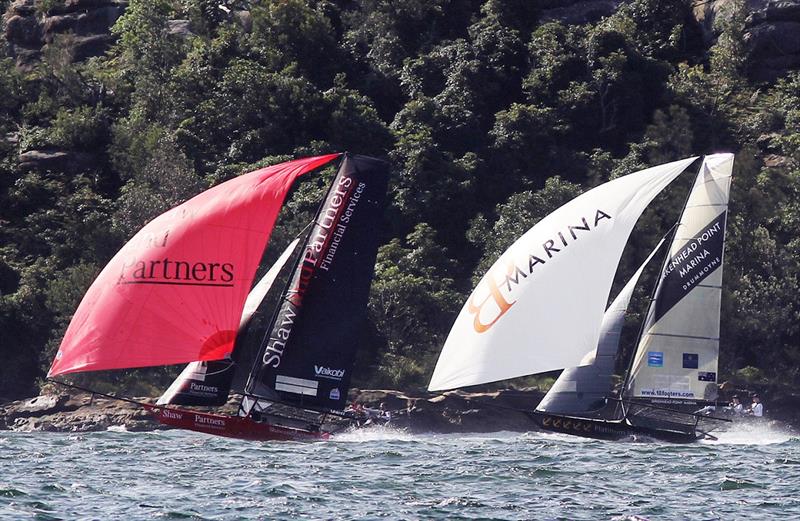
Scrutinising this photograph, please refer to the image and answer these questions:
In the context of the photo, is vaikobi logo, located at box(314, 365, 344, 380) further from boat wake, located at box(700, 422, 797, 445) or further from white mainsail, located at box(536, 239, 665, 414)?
boat wake, located at box(700, 422, 797, 445)

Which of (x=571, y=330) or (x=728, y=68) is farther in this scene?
(x=728, y=68)

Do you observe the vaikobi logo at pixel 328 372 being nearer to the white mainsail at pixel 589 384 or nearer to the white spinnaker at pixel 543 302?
the white spinnaker at pixel 543 302

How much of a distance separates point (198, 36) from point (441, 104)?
11240 millimetres

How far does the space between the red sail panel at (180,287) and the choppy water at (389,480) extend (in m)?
1.96

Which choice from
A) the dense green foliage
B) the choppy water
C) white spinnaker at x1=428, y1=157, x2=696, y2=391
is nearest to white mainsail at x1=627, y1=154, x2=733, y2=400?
the choppy water

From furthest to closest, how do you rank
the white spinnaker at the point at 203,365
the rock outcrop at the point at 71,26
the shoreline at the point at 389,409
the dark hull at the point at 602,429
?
the rock outcrop at the point at 71,26, the shoreline at the point at 389,409, the dark hull at the point at 602,429, the white spinnaker at the point at 203,365

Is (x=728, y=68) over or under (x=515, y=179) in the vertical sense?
over

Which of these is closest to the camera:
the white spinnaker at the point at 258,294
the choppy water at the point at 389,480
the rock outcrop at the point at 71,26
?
the choppy water at the point at 389,480

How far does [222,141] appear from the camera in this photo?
51.1 meters

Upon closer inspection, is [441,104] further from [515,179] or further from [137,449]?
[137,449]

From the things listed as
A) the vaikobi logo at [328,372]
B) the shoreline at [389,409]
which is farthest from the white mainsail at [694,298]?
the shoreline at [389,409]

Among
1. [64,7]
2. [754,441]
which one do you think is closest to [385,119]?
[64,7]

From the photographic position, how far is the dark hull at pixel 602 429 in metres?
29.2

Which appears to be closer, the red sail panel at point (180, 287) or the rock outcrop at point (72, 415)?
the red sail panel at point (180, 287)
